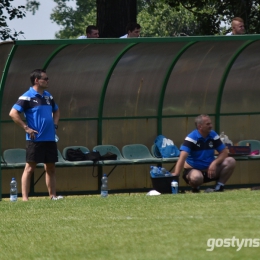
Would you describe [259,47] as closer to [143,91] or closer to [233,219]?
[143,91]

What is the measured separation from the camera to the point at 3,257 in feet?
28.0

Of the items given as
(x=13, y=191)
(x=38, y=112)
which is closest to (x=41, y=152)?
(x=38, y=112)

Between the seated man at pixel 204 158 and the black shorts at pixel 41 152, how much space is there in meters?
1.93

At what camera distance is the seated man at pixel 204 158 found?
14.1 meters

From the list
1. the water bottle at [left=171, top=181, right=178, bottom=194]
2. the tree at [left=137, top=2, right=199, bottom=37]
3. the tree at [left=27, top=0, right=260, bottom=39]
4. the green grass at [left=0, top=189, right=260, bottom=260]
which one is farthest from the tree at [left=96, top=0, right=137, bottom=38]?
the tree at [left=137, top=2, right=199, bottom=37]

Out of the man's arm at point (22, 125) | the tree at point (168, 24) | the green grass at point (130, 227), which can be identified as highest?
the tree at point (168, 24)

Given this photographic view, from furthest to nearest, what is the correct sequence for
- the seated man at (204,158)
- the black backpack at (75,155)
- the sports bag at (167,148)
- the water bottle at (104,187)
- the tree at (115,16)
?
the tree at (115,16)
the sports bag at (167,148)
the black backpack at (75,155)
the water bottle at (104,187)
the seated man at (204,158)

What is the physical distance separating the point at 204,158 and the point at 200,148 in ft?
0.64

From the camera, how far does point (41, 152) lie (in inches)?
523

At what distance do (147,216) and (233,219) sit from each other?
1.12 m

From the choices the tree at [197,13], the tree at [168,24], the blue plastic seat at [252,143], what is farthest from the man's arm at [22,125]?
the tree at [168,24]

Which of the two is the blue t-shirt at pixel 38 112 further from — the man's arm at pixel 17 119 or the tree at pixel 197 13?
the tree at pixel 197 13

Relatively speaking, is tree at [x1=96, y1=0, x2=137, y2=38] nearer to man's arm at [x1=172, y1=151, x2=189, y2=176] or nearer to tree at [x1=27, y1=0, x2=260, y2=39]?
tree at [x1=27, y1=0, x2=260, y2=39]

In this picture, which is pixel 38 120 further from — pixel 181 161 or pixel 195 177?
pixel 195 177
